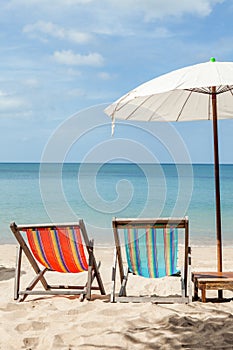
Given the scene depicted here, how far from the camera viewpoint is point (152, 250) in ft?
14.0

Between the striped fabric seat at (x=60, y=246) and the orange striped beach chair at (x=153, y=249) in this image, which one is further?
Answer: the striped fabric seat at (x=60, y=246)

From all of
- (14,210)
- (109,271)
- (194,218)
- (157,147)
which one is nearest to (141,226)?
(157,147)

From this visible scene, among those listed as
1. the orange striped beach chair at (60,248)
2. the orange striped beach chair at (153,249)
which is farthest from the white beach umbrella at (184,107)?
the orange striped beach chair at (60,248)

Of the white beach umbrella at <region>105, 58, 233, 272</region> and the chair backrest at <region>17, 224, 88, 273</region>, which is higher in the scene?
the white beach umbrella at <region>105, 58, 233, 272</region>

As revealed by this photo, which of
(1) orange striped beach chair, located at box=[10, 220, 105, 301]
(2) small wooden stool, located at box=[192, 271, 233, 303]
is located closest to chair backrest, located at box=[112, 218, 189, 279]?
(2) small wooden stool, located at box=[192, 271, 233, 303]

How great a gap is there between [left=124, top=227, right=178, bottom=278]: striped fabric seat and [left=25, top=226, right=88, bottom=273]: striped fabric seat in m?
0.44

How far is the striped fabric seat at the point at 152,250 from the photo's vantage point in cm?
416

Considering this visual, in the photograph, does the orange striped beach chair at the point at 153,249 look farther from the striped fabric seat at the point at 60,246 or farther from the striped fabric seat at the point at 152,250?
the striped fabric seat at the point at 60,246

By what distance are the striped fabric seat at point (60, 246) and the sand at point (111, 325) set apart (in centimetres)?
31

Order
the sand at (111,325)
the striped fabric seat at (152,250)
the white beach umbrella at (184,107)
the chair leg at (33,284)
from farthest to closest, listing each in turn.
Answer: the white beach umbrella at (184,107)
the chair leg at (33,284)
the striped fabric seat at (152,250)
the sand at (111,325)

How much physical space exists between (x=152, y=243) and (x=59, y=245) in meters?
0.83

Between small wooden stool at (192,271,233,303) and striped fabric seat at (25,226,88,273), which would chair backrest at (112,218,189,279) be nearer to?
small wooden stool at (192,271,233,303)

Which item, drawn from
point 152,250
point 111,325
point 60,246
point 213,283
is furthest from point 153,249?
point 111,325

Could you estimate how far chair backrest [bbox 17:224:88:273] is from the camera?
13.7ft
